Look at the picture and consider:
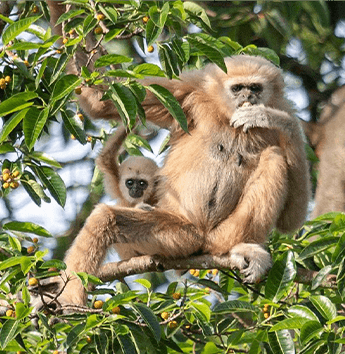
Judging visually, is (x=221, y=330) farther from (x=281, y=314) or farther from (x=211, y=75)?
(x=211, y=75)

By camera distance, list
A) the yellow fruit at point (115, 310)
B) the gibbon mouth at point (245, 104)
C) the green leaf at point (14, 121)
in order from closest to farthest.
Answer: the yellow fruit at point (115, 310) < the green leaf at point (14, 121) < the gibbon mouth at point (245, 104)

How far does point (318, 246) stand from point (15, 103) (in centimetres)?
247

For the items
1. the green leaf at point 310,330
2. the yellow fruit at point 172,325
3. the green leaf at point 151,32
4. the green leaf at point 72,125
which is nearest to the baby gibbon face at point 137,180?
the green leaf at point 72,125

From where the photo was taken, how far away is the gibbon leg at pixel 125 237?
5.41m

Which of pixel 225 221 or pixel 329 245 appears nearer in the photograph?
pixel 329 245

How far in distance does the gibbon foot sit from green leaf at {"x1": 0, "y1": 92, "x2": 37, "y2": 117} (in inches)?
96.7

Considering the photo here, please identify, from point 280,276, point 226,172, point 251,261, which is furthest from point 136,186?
point 280,276

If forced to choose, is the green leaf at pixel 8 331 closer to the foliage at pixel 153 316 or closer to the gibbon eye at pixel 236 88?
the foliage at pixel 153 316

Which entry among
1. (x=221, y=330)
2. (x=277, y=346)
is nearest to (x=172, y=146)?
(x=221, y=330)

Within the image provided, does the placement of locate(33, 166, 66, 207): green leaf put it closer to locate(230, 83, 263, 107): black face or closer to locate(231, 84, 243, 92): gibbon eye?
locate(230, 83, 263, 107): black face

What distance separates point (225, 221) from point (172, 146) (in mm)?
1001

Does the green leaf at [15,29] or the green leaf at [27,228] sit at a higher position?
the green leaf at [15,29]

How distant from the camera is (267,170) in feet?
20.2

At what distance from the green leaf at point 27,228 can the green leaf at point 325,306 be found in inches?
75.4
